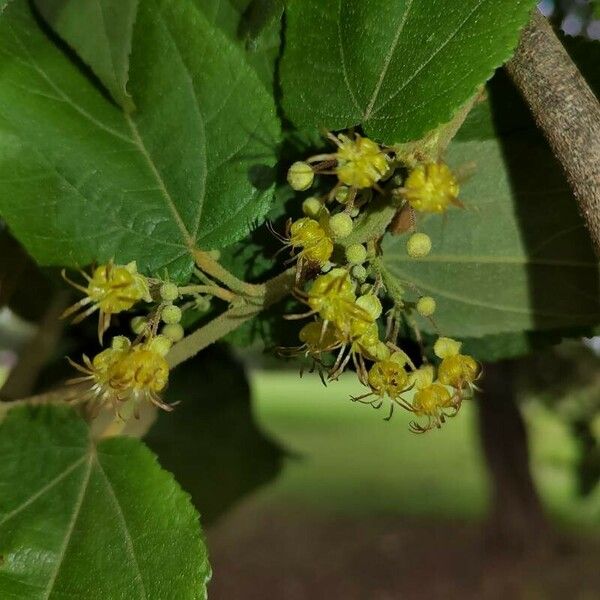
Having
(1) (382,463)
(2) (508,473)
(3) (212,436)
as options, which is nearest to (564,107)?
(3) (212,436)

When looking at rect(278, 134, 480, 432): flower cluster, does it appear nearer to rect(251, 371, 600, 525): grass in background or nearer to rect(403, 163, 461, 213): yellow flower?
rect(403, 163, 461, 213): yellow flower

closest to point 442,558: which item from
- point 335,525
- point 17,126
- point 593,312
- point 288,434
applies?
point 335,525

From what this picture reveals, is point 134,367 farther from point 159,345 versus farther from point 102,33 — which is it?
point 102,33

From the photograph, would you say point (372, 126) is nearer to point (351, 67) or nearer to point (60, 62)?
point (351, 67)

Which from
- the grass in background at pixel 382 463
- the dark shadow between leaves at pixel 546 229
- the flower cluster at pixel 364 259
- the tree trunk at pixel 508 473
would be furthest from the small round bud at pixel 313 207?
the grass in background at pixel 382 463

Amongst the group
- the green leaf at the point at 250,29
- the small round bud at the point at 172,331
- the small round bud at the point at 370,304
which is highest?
the green leaf at the point at 250,29

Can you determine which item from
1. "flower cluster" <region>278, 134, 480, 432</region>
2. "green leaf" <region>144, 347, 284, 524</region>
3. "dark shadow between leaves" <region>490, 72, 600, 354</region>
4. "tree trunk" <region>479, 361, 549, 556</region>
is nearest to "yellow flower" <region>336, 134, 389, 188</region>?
"flower cluster" <region>278, 134, 480, 432</region>

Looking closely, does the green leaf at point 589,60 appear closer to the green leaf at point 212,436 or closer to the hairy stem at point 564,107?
the hairy stem at point 564,107
